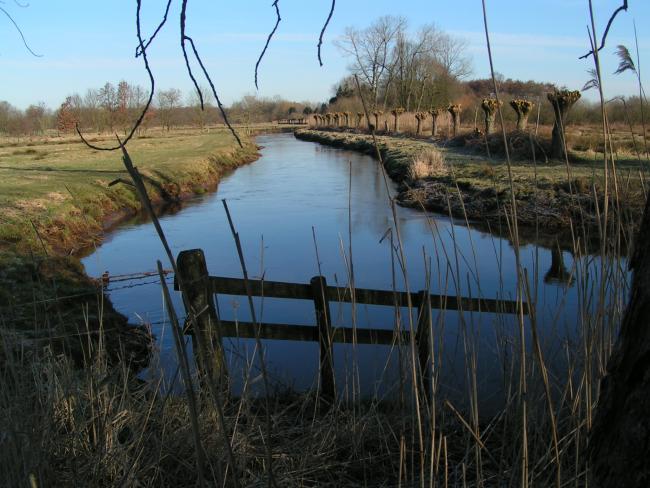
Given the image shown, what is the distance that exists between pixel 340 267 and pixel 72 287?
357 centimetres

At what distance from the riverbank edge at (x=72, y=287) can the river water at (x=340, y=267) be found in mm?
295

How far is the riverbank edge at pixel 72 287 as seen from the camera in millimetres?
2506

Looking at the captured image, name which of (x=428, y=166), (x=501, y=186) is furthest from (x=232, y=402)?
(x=428, y=166)

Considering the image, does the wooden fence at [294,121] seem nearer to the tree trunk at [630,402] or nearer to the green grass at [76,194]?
the green grass at [76,194]

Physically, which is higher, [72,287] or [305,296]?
[305,296]

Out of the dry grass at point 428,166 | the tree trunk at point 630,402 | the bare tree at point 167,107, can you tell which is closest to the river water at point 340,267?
the tree trunk at point 630,402

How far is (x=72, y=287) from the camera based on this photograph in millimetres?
6992

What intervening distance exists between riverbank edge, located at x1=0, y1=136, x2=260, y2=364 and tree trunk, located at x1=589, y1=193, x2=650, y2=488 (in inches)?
33.2

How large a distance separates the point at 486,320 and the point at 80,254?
7255mm

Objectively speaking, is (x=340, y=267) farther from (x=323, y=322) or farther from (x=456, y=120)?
(x=456, y=120)

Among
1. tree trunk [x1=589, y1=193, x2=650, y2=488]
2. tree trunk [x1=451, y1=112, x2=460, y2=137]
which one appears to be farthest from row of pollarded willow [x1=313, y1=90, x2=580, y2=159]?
tree trunk [x1=589, y1=193, x2=650, y2=488]

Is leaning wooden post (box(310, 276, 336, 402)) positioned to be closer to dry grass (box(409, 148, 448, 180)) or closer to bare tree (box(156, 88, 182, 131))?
dry grass (box(409, 148, 448, 180))

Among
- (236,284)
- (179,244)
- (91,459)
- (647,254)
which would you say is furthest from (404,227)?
(647,254)

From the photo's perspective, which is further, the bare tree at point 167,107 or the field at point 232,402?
the bare tree at point 167,107
